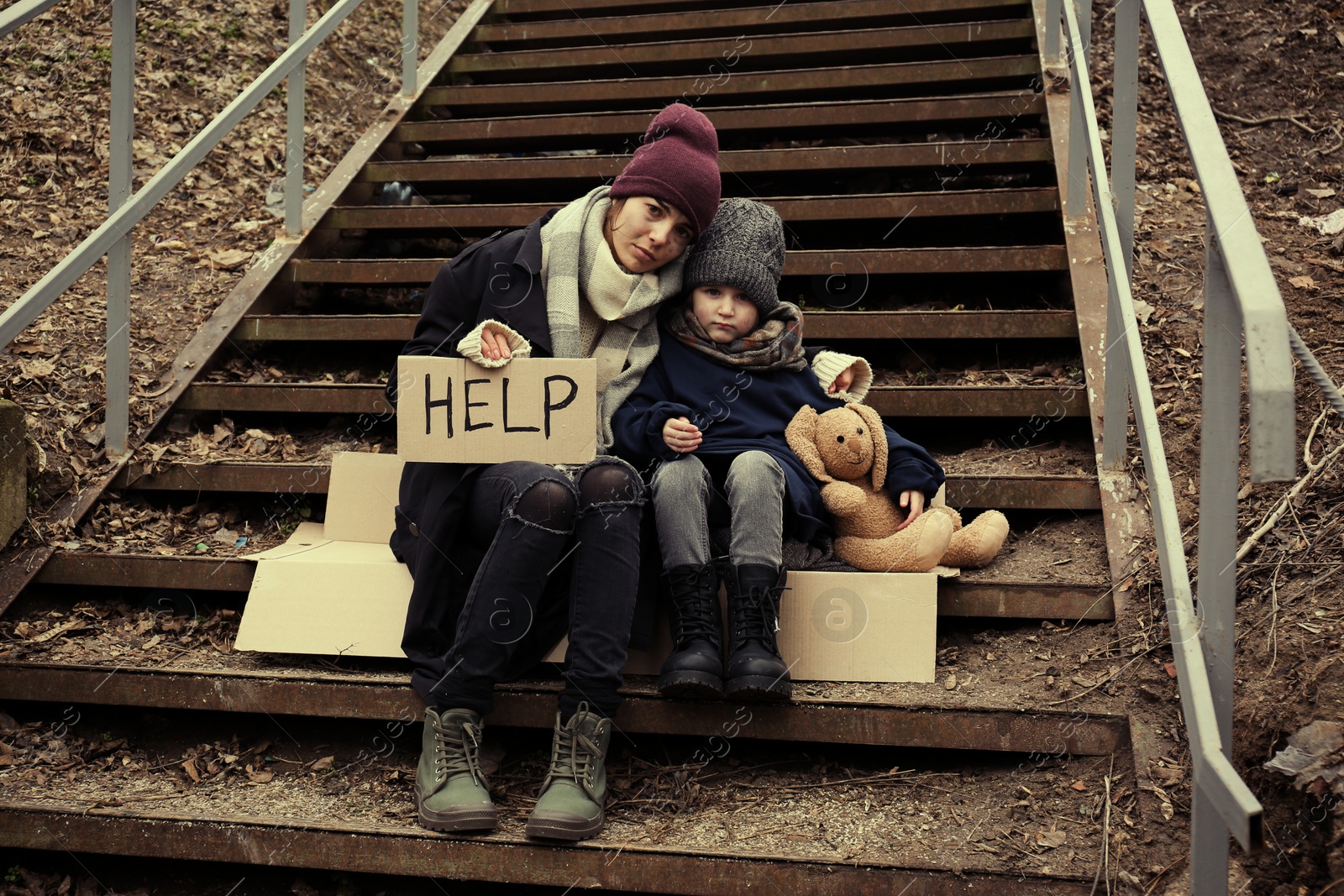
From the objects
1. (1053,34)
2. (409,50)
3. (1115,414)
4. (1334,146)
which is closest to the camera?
(1115,414)

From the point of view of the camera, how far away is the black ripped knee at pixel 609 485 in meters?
2.11

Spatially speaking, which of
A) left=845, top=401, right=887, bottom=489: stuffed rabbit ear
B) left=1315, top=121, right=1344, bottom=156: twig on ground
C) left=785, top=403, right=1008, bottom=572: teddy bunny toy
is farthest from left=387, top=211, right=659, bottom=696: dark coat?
left=1315, top=121, right=1344, bottom=156: twig on ground

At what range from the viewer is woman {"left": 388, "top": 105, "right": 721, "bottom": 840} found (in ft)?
6.61

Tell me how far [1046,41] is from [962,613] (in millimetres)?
2593

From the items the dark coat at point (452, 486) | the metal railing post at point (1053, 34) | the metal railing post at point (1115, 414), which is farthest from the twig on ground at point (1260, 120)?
the dark coat at point (452, 486)

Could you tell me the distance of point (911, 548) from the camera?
91.1 inches

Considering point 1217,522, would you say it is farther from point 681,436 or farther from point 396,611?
point 396,611

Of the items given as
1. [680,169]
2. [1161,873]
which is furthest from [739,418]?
[1161,873]

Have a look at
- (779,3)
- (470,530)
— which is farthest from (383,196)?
(470,530)

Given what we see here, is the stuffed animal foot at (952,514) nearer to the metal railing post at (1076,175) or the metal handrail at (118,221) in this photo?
the metal railing post at (1076,175)

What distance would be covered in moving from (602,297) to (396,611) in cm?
82

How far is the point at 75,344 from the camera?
3.30 m

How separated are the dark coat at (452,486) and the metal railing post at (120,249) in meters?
0.98

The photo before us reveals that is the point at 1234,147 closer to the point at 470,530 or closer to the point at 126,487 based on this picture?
the point at 470,530
